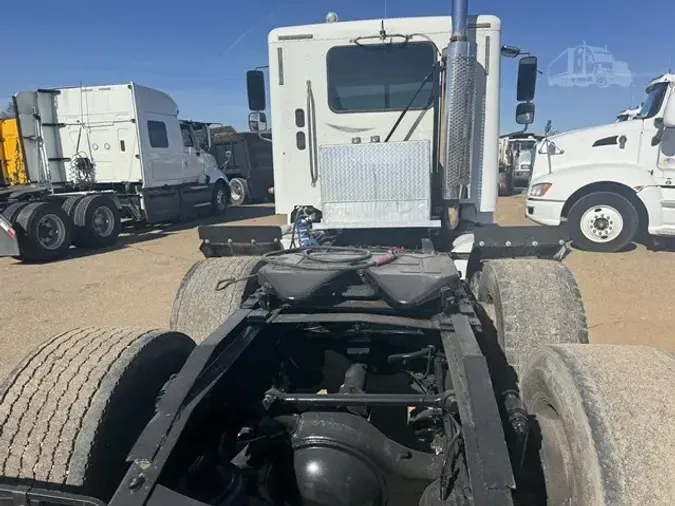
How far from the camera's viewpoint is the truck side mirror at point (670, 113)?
8.59 m

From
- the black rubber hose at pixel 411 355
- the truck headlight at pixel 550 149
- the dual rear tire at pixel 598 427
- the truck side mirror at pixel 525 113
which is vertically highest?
the truck side mirror at pixel 525 113

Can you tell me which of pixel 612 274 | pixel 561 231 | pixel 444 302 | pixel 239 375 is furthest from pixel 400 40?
pixel 612 274

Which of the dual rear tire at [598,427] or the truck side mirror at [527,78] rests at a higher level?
the truck side mirror at [527,78]

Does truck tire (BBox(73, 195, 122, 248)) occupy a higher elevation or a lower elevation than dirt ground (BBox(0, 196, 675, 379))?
higher

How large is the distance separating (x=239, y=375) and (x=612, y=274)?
7043 millimetres

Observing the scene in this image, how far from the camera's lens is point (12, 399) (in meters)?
1.97

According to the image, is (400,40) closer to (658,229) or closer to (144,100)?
(658,229)

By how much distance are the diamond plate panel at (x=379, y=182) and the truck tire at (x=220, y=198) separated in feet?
42.5

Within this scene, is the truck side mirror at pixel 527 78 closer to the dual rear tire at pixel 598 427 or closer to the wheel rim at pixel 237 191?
the dual rear tire at pixel 598 427

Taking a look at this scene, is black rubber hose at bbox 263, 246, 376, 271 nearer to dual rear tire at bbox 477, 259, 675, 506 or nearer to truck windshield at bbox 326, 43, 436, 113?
dual rear tire at bbox 477, 259, 675, 506

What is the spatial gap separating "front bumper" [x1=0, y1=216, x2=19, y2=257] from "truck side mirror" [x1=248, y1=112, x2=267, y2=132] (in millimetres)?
6435

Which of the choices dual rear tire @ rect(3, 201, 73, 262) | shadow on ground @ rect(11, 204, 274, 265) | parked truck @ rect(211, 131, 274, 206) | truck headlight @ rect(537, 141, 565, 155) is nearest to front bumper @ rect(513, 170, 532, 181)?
parked truck @ rect(211, 131, 274, 206)

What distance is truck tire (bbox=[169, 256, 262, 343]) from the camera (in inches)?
131

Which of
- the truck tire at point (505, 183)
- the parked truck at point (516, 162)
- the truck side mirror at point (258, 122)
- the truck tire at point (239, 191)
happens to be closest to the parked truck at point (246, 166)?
the truck tire at point (239, 191)
